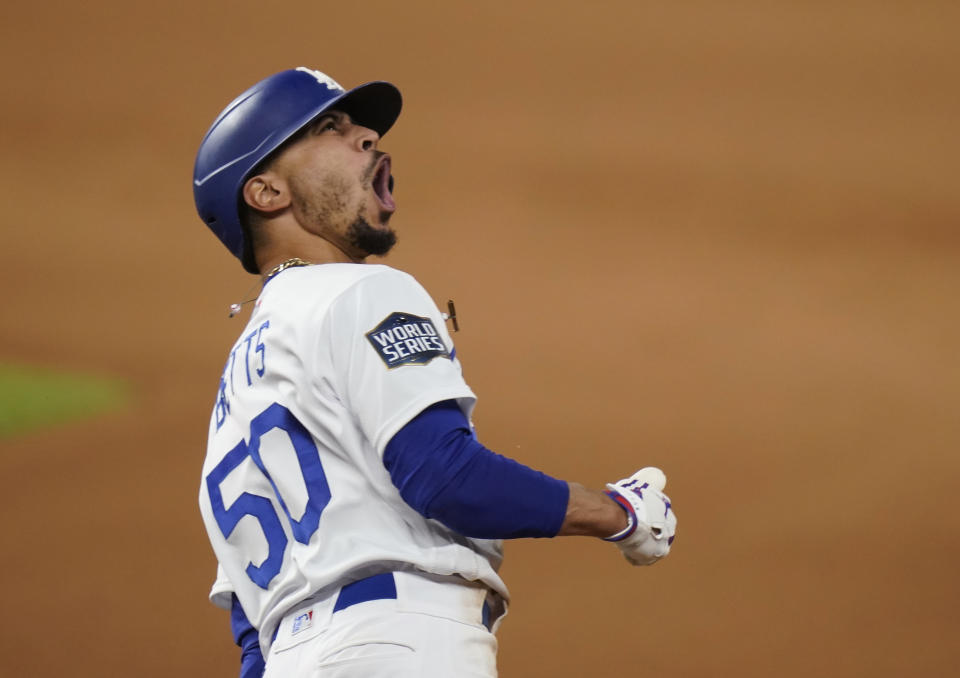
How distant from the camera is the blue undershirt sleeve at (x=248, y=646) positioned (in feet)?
4.54

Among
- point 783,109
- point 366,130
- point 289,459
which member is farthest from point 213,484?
point 783,109

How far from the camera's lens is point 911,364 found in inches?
120

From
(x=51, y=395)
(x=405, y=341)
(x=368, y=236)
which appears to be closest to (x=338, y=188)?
(x=368, y=236)

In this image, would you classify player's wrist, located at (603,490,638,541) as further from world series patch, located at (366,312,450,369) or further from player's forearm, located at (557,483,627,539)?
world series patch, located at (366,312,450,369)

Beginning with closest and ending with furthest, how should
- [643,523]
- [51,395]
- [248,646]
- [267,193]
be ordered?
[643,523] → [248,646] → [267,193] → [51,395]

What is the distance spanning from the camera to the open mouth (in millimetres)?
1541

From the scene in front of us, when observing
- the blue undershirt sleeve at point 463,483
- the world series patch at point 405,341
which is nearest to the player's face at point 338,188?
the world series patch at point 405,341

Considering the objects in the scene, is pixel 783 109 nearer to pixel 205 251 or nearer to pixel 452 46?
pixel 452 46

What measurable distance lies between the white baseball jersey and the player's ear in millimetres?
237

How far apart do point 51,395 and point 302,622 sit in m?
2.01

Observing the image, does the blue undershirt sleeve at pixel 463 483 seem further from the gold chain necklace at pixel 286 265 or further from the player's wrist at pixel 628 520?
the gold chain necklace at pixel 286 265

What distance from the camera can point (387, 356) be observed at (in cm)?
117

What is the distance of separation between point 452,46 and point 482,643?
233 cm

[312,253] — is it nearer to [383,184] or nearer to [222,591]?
[383,184]
